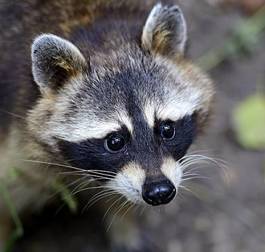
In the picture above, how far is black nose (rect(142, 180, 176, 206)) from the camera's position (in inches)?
136

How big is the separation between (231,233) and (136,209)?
0.60 m

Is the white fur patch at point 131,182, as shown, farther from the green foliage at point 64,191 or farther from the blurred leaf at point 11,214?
the blurred leaf at point 11,214

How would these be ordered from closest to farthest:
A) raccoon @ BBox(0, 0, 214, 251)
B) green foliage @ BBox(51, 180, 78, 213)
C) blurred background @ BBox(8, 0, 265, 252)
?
1. raccoon @ BBox(0, 0, 214, 251)
2. green foliage @ BBox(51, 180, 78, 213)
3. blurred background @ BBox(8, 0, 265, 252)

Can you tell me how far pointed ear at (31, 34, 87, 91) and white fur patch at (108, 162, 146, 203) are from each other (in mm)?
531

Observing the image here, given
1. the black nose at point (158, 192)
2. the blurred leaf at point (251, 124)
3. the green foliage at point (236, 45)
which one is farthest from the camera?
the green foliage at point (236, 45)

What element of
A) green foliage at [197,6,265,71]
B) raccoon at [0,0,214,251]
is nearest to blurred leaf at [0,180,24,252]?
raccoon at [0,0,214,251]

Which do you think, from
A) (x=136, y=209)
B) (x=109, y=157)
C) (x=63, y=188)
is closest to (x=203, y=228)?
(x=136, y=209)

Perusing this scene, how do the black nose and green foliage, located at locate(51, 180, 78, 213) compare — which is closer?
the black nose

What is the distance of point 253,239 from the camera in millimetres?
4691

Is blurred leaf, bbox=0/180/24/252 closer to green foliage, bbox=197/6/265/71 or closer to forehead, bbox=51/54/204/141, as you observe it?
forehead, bbox=51/54/204/141

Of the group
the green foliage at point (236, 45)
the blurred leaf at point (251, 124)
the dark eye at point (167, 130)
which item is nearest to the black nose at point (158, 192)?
the dark eye at point (167, 130)

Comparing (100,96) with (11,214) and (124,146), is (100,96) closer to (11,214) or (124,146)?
(124,146)

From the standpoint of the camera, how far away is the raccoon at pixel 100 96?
11.7 ft

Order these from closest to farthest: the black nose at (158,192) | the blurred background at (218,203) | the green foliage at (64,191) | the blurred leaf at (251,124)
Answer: the black nose at (158,192) → the green foliage at (64,191) → the blurred background at (218,203) → the blurred leaf at (251,124)
